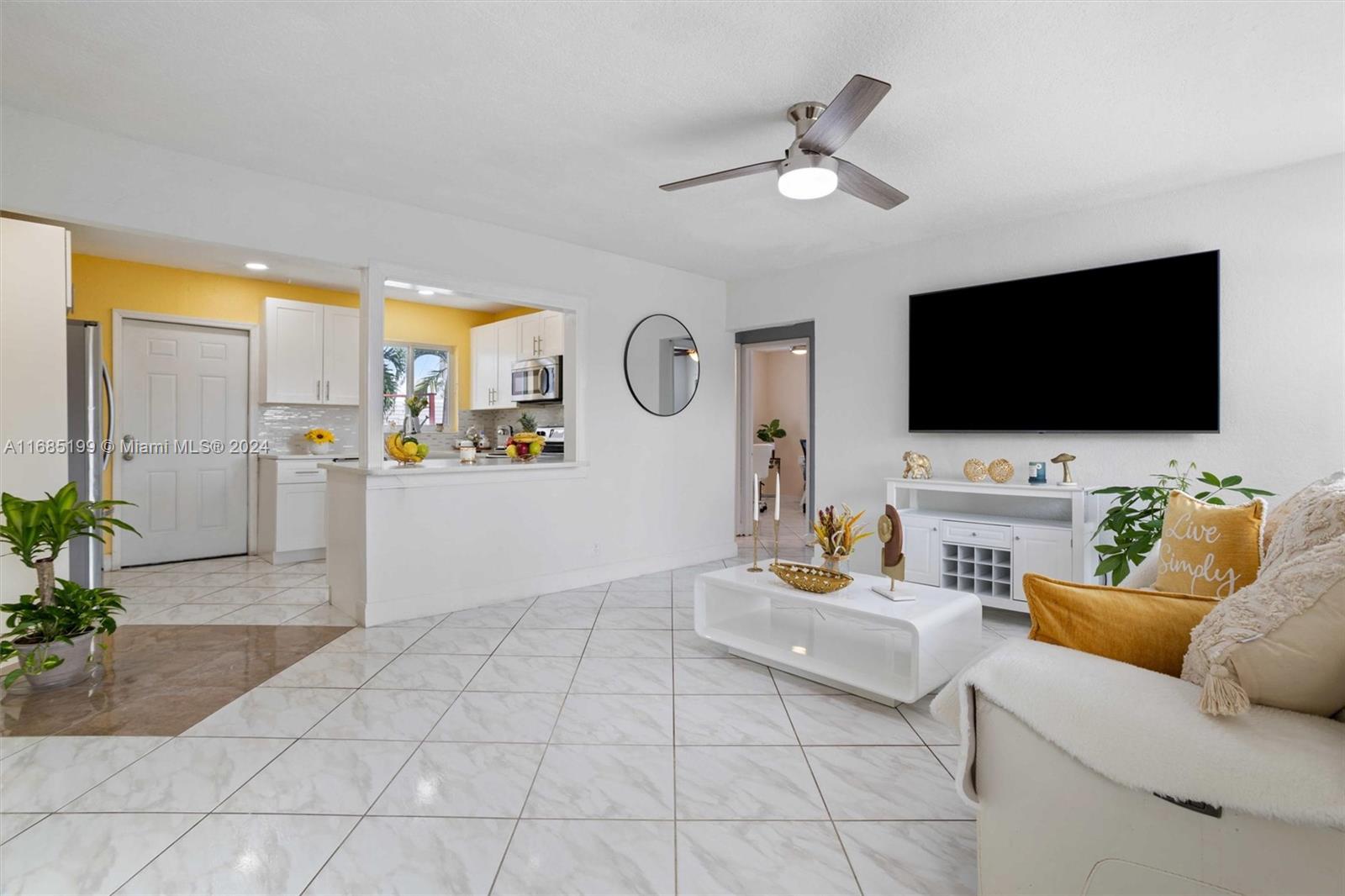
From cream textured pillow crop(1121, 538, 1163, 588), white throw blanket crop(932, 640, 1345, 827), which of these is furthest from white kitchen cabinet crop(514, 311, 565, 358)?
white throw blanket crop(932, 640, 1345, 827)

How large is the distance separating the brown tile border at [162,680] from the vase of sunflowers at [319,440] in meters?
2.25

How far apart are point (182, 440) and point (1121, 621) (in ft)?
20.3

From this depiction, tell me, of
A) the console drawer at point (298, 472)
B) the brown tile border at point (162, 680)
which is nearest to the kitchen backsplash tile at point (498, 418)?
the console drawer at point (298, 472)

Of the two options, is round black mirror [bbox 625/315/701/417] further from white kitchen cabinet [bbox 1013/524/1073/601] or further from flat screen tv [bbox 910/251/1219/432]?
white kitchen cabinet [bbox 1013/524/1073/601]

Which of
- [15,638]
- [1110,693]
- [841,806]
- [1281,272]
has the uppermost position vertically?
[1281,272]

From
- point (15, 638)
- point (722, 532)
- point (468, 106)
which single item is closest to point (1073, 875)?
point (468, 106)

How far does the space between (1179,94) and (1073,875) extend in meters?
2.77

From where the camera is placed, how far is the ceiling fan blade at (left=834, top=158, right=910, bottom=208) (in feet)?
8.04

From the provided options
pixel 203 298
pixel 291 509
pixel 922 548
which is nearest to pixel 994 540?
pixel 922 548

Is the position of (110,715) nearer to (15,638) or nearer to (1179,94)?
(15,638)

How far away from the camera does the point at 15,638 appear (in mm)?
2535

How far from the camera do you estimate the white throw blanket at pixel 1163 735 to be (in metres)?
0.88

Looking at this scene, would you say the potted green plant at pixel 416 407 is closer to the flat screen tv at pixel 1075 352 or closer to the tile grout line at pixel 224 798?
the tile grout line at pixel 224 798

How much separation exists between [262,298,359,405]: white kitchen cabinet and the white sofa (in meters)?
5.33
